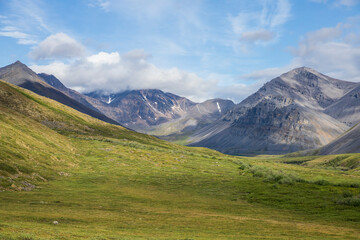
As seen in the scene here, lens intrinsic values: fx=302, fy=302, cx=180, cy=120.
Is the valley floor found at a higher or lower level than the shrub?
lower

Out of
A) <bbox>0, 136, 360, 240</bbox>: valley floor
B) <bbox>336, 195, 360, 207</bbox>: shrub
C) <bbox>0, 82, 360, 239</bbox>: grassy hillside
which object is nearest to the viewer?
<bbox>0, 136, 360, 240</bbox>: valley floor

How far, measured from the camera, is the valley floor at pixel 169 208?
26.1m

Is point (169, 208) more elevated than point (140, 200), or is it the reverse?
point (169, 208)

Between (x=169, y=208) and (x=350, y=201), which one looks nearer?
(x=169, y=208)

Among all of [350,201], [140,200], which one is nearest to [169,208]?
[140,200]

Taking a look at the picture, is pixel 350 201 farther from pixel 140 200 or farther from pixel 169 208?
pixel 140 200

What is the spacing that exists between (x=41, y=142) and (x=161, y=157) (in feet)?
136

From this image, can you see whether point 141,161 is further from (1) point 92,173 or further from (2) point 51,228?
(2) point 51,228

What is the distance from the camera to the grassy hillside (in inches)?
1062

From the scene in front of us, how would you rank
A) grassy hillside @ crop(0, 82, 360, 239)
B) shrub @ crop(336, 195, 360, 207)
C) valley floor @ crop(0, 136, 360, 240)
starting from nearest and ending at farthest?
valley floor @ crop(0, 136, 360, 240) < grassy hillside @ crop(0, 82, 360, 239) < shrub @ crop(336, 195, 360, 207)

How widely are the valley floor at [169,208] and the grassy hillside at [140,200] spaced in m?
0.10

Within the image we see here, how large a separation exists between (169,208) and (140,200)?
21.3ft

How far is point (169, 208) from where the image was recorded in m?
41.5

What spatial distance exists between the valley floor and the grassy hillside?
101mm
